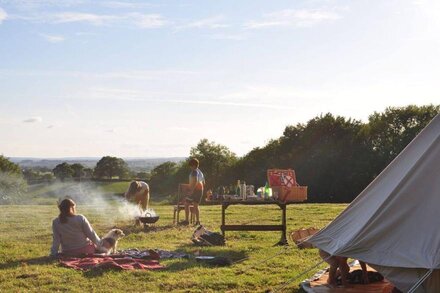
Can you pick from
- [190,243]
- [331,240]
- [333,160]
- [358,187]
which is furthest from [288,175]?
[333,160]

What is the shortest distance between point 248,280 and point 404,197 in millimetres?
2509

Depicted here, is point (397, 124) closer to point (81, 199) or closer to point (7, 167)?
point (81, 199)

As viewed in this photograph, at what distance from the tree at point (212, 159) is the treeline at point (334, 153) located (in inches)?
4.4

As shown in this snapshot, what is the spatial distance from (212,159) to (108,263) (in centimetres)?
3852

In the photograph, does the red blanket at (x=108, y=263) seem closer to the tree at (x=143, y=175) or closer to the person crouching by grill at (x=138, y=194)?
the person crouching by grill at (x=138, y=194)

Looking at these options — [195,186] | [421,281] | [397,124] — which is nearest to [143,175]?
[397,124]

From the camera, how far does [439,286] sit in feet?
18.3

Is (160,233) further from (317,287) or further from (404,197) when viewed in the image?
(404,197)

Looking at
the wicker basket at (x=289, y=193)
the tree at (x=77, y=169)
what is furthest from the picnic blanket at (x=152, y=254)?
the tree at (x=77, y=169)

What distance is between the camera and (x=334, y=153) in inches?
1495

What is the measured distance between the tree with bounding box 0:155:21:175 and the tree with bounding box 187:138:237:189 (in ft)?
46.2

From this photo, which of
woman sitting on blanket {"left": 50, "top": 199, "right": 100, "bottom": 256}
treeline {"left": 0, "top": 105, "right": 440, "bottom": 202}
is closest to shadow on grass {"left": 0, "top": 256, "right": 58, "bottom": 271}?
woman sitting on blanket {"left": 50, "top": 199, "right": 100, "bottom": 256}

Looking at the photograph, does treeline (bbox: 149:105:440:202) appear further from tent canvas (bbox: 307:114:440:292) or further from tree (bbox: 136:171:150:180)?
tent canvas (bbox: 307:114:440:292)

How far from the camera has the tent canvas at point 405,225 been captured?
5.64m
